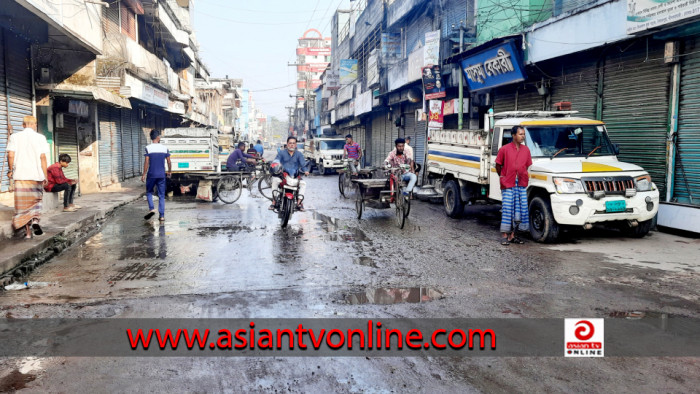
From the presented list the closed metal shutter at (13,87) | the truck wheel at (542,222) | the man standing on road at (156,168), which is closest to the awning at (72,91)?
the closed metal shutter at (13,87)

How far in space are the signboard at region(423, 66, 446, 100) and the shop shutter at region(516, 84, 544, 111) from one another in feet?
Answer: 11.5

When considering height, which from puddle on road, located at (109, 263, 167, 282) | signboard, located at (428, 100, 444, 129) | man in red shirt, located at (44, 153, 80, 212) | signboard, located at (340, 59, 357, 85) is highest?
signboard, located at (340, 59, 357, 85)

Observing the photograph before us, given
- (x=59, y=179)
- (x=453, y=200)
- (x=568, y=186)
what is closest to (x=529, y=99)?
(x=453, y=200)

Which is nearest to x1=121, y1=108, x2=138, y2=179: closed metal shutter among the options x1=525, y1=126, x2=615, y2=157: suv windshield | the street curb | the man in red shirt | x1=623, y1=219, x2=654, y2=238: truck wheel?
the man in red shirt

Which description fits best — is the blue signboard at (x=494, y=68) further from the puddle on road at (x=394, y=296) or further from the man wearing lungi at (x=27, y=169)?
the man wearing lungi at (x=27, y=169)

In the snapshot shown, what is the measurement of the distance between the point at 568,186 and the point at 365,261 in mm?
3602

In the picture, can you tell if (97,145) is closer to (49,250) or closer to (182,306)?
(49,250)

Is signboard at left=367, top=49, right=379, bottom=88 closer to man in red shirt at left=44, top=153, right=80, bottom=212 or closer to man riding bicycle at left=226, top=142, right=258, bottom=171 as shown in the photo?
man riding bicycle at left=226, top=142, right=258, bottom=171

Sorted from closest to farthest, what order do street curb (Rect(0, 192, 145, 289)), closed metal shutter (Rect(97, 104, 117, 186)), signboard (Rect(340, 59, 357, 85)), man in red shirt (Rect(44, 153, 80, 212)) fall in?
street curb (Rect(0, 192, 145, 289)) < man in red shirt (Rect(44, 153, 80, 212)) < closed metal shutter (Rect(97, 104, 117, 186)) < signboard (Rect(340, 59, 357, 85))

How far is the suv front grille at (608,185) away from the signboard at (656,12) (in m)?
3.27

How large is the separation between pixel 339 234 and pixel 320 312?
4.95 metres

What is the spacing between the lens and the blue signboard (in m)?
15.8

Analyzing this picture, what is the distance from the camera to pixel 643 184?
8922 millimetres

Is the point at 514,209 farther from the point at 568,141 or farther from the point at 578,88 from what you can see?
the point at 578,88
